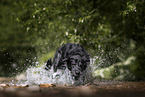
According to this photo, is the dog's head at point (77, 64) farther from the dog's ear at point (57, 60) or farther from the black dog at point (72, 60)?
the dog's ear at point (57, 60)

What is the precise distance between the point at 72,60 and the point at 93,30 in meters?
2.90

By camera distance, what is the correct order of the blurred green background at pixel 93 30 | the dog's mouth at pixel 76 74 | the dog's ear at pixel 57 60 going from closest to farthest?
the dog's mouth at pixel 76 74 < the dog's ear at pixel 57 60 < the blurred green background at pixel 93 30

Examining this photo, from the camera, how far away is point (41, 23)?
7.11 m

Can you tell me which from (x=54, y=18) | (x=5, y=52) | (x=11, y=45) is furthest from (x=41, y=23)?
(x=5, y=52)

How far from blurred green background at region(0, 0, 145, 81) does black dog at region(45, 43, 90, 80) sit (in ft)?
6.54

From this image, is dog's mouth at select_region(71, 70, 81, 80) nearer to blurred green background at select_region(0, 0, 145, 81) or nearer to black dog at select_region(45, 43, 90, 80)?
black dog at select_region(45, 43, 90, 80)

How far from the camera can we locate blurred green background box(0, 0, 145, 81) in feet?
21.1

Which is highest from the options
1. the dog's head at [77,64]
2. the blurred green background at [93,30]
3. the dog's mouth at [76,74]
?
the blurred green background at [93,30]

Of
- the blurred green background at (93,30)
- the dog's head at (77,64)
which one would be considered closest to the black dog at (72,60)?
the dog's head at (77,64)

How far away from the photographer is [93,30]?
689 cm

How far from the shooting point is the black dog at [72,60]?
4.07m

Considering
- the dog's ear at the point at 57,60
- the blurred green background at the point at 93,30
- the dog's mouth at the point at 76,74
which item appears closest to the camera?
the dog's mouth at the point at 76,74

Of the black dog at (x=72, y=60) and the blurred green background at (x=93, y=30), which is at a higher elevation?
the blurred green background at (x=93, y=30)

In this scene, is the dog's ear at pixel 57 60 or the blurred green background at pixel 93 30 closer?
the dog's ear at pixel 57 60
